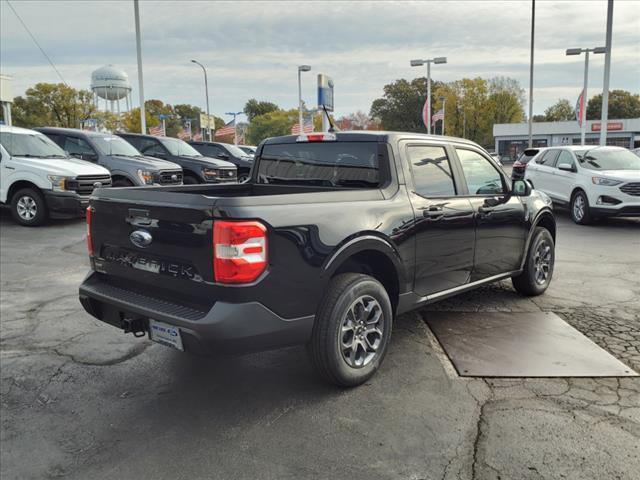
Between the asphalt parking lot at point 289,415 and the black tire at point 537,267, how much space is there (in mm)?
718

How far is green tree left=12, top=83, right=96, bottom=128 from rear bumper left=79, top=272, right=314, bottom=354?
51.1 meters

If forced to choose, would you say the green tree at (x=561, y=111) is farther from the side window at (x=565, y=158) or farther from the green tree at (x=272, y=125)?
the side window at (x=565, y=158)

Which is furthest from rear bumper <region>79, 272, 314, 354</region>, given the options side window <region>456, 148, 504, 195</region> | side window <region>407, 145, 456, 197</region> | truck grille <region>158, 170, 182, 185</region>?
truck grille <region>158, 170, 182, 185</region>

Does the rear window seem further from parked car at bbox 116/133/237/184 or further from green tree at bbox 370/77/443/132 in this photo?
green tree at bbox 370/77/443/132

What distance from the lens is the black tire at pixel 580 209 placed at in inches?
441

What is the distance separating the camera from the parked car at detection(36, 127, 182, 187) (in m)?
12.4

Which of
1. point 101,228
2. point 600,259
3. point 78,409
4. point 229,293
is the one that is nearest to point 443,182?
point 229,293

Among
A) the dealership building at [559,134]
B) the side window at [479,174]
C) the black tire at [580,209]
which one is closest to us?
the side window at [479,174]

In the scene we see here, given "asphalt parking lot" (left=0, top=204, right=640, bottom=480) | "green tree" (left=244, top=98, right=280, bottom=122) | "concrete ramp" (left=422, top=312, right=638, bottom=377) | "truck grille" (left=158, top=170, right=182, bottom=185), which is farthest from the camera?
"green tree" (left=244, top=98, right=280, bottom=122)

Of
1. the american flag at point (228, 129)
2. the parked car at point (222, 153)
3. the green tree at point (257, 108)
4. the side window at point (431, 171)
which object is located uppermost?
the green tree at point (257, 108)

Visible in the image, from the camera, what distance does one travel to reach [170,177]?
12969 millimetres

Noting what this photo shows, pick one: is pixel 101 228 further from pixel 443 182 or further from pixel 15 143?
pixel 15 143

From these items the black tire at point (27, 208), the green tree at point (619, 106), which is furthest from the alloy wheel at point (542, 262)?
the green tree at point (619, 106)

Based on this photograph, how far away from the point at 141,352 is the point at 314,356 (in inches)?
69.2
